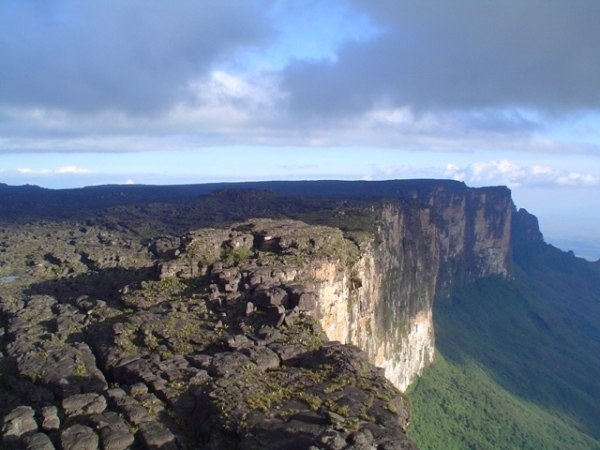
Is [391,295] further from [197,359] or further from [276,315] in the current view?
[197,359]

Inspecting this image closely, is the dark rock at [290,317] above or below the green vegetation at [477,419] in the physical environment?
above

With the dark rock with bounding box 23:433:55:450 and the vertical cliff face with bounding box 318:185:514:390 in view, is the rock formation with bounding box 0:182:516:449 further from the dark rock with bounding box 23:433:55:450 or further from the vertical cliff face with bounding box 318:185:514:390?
the vertical cliff face with bounding box 318:185:514:390

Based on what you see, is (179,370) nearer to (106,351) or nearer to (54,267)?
(106,351)

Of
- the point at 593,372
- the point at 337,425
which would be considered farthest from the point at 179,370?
the point at 593,372

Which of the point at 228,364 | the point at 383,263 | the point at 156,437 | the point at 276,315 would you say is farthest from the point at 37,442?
the point at 383,263

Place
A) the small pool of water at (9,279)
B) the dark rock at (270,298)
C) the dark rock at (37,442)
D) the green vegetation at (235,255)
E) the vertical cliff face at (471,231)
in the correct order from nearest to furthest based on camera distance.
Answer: the dark rock at (37,442), the dark rock at (270,298), the green vegetation at (235,255), the small pool of water at (9,279), the vertical cliff face at (471,231)

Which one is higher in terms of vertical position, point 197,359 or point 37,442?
point 197,359

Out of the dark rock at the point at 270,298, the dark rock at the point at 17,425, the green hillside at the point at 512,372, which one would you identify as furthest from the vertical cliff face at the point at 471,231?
the dark rock at the point at 17,425

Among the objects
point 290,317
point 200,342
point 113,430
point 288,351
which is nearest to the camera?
point 113,430

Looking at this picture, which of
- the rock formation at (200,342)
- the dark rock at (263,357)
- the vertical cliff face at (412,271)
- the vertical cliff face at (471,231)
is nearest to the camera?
the rock formation at (200,342)

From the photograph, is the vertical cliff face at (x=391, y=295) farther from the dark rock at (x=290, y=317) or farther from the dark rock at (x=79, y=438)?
the dark rock at (x=79, y=438)
